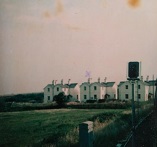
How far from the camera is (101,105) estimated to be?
30828 mm

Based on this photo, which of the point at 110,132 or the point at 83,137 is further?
the point at 110,132

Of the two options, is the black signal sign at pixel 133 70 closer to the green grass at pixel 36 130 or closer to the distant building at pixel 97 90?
the green grass at pixel 36 130

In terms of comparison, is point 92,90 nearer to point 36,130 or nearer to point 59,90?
point 59,90

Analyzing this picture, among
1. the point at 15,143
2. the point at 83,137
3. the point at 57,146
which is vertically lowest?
the point at 15,143

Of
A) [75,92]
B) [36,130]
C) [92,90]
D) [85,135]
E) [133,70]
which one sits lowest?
[36,130]

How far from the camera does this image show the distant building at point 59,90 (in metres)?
44.0

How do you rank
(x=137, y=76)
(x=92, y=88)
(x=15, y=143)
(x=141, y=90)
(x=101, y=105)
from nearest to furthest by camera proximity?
(x=137, y=76), (x=15, y=143), (x=101, y=105), (x=141, y=90), (x=92, y=88)

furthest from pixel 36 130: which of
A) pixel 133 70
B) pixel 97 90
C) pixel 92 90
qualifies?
pixel 92 90

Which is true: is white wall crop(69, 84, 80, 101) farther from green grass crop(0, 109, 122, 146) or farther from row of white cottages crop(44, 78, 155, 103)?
green grass crop(0, 109, 122, 146)

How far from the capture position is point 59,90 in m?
43.8

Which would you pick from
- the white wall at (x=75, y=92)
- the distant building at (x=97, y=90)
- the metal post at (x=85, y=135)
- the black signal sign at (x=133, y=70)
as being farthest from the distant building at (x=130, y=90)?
the metal post at (x=85, y=135)

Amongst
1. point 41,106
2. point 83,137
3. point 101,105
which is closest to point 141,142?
point 83,137

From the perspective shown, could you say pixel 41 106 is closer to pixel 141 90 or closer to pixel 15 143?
pixel 141 90

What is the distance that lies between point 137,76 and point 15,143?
756cm
